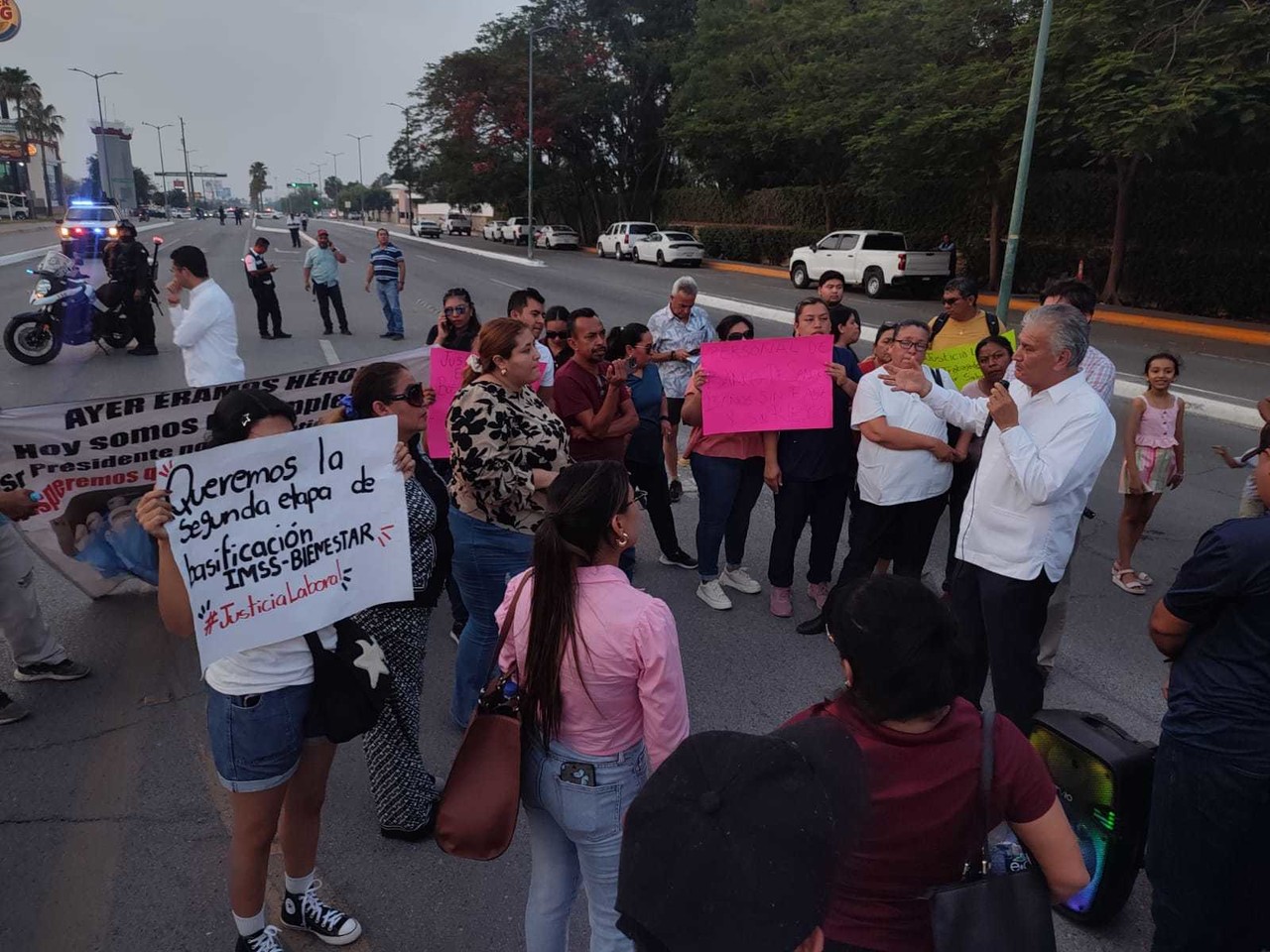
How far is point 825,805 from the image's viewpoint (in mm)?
1224

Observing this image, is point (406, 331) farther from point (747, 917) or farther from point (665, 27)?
point (665, 27)

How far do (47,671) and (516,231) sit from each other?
Answer: 4433 centimetres

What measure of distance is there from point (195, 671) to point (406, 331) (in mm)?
11741

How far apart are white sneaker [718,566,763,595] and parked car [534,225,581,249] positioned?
39791mm

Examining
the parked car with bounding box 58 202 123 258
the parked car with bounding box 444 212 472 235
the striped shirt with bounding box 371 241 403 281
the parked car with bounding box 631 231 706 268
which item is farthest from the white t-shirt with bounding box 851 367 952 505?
the parked car with bounding box 444 212 472 235

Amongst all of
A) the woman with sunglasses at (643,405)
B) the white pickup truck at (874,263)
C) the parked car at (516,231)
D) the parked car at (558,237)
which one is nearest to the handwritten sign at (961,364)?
the woman with sunglasses at (643,405)

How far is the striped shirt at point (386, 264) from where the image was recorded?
561 inches

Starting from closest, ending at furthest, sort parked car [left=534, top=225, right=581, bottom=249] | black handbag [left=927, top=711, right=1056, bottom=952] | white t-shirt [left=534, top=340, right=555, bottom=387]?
black handbag [left=927, top=711, right=1056, bottom=952]
white t-shirt [left=534, top=340, right=555, bottom=387]
parked car [left=534, top=225, right=581, bottom=249]

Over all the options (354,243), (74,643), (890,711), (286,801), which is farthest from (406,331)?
(354,243)

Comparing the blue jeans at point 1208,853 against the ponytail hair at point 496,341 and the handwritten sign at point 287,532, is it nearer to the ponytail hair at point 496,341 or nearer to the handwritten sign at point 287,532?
the handwritten sign at point 287,532

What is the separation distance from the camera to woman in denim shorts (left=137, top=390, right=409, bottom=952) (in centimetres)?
227

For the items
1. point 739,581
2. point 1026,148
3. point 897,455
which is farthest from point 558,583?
point 1026,148

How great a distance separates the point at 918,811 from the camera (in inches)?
59.9

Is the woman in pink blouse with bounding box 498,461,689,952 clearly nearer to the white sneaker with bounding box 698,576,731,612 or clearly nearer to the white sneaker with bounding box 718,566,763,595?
the white sneaker with bounding box 698,576,731,612
